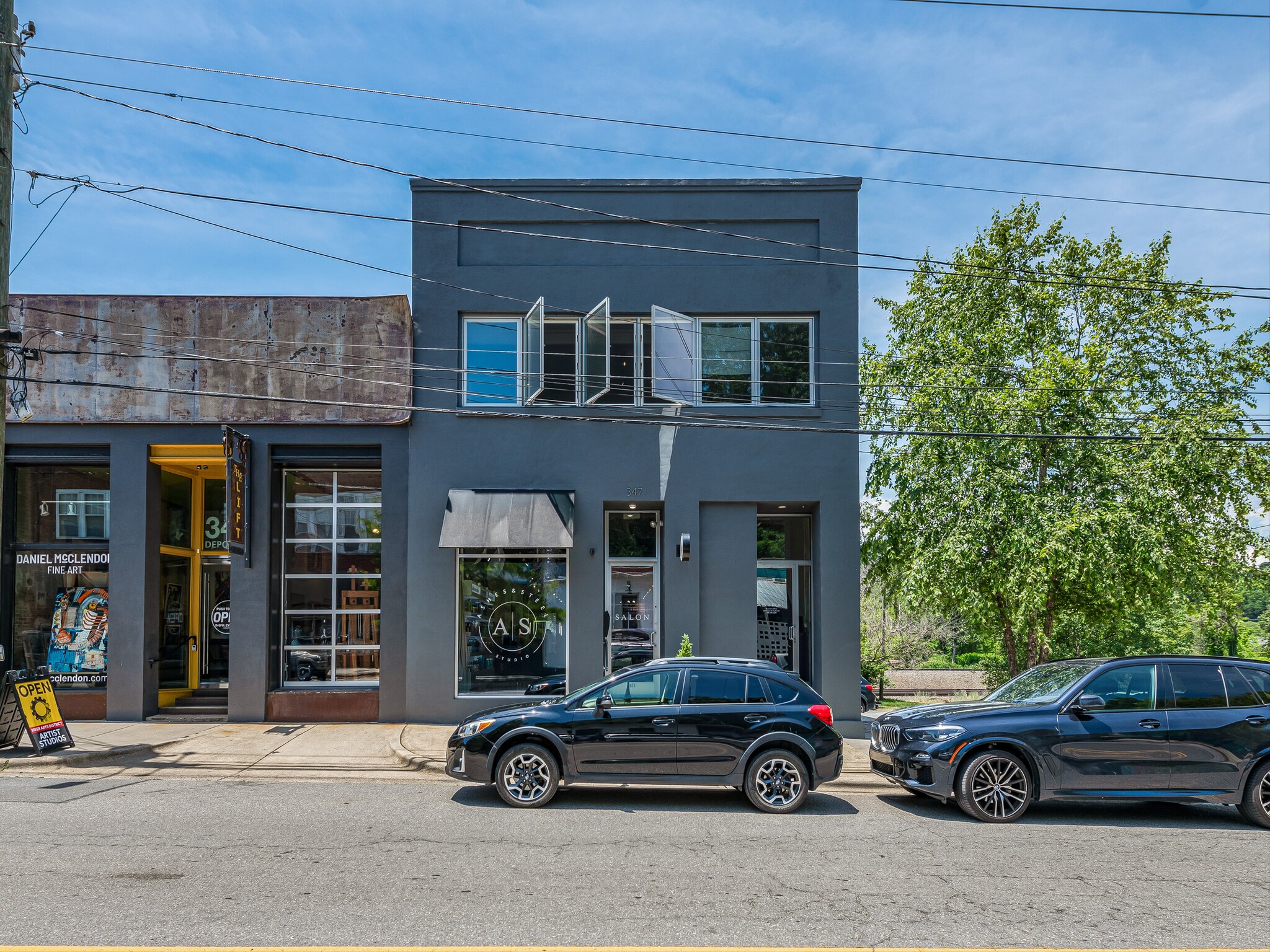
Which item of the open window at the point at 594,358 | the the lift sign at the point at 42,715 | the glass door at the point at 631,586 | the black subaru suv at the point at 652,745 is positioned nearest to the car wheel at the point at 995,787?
the black subaru suv at the point at 652,745

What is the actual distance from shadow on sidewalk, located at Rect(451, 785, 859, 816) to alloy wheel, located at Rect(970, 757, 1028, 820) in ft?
4.06

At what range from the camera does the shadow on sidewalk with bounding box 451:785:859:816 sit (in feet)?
30.2

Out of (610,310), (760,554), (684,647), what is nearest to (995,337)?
(760,554)

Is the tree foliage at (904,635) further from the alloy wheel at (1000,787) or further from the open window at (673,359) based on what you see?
the alloy wheel at (1000,787)

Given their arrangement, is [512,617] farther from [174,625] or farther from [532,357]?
[174,625]

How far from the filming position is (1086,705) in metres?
9.27

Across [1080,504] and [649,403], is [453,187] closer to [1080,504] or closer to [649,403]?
[649,403]

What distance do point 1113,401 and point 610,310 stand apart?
981 centimetres

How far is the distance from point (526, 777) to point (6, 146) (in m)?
10.0

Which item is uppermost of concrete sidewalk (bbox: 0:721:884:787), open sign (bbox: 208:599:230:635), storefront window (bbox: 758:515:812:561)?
storefront window (bbox: 758:515:812:561)

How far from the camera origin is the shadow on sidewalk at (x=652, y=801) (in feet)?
30.2

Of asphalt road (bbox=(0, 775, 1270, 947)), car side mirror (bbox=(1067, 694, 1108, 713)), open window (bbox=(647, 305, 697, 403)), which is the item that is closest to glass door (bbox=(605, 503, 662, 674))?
open window (bbox=(647, 305, 697, 403))

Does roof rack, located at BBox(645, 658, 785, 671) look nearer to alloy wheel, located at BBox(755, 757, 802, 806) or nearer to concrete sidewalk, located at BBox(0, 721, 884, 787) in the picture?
alloy wheel, located at BBox(755, 757, 802, 806)

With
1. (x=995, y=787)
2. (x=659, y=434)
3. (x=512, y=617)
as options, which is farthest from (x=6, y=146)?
(x=995, y=787)
